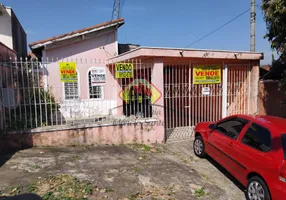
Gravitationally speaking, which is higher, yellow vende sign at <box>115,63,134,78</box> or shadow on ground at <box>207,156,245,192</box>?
yellow vende sign at <box>115,63,134,78</box>

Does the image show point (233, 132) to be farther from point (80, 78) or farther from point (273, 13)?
point (80, 78)

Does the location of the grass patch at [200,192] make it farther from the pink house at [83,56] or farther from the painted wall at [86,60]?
the painted wall at [86,60]

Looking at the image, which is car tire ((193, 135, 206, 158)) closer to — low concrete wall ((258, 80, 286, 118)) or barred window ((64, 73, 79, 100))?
low concrete wall ((258, 80, 286, 118))

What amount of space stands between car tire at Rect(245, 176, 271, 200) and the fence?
4.29 meters

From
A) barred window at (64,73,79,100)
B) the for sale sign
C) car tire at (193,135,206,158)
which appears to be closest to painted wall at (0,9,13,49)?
barred window at (64,73,79,100)

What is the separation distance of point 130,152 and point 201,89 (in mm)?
3744

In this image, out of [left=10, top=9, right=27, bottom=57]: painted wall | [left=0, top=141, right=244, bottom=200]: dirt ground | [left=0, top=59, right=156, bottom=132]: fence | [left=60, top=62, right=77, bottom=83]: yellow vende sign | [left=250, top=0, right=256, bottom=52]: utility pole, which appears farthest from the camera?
[left=250, top=0, right=256, bottom=52]: utility pole

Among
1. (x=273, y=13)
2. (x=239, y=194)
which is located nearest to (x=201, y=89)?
(x=273, y=13)

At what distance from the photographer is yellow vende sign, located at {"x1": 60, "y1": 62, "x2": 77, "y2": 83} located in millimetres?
6660

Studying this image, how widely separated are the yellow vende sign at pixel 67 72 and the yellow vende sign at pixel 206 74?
415 cm

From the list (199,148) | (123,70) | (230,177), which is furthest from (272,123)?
(123,70)

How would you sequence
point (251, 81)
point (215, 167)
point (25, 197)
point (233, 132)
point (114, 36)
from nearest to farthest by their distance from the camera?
point (25, 197), point (233, 132), point (215, 167), point (251, 81), point (114, 36)

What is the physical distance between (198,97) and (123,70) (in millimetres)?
3123

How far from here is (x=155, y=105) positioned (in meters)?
7.36
